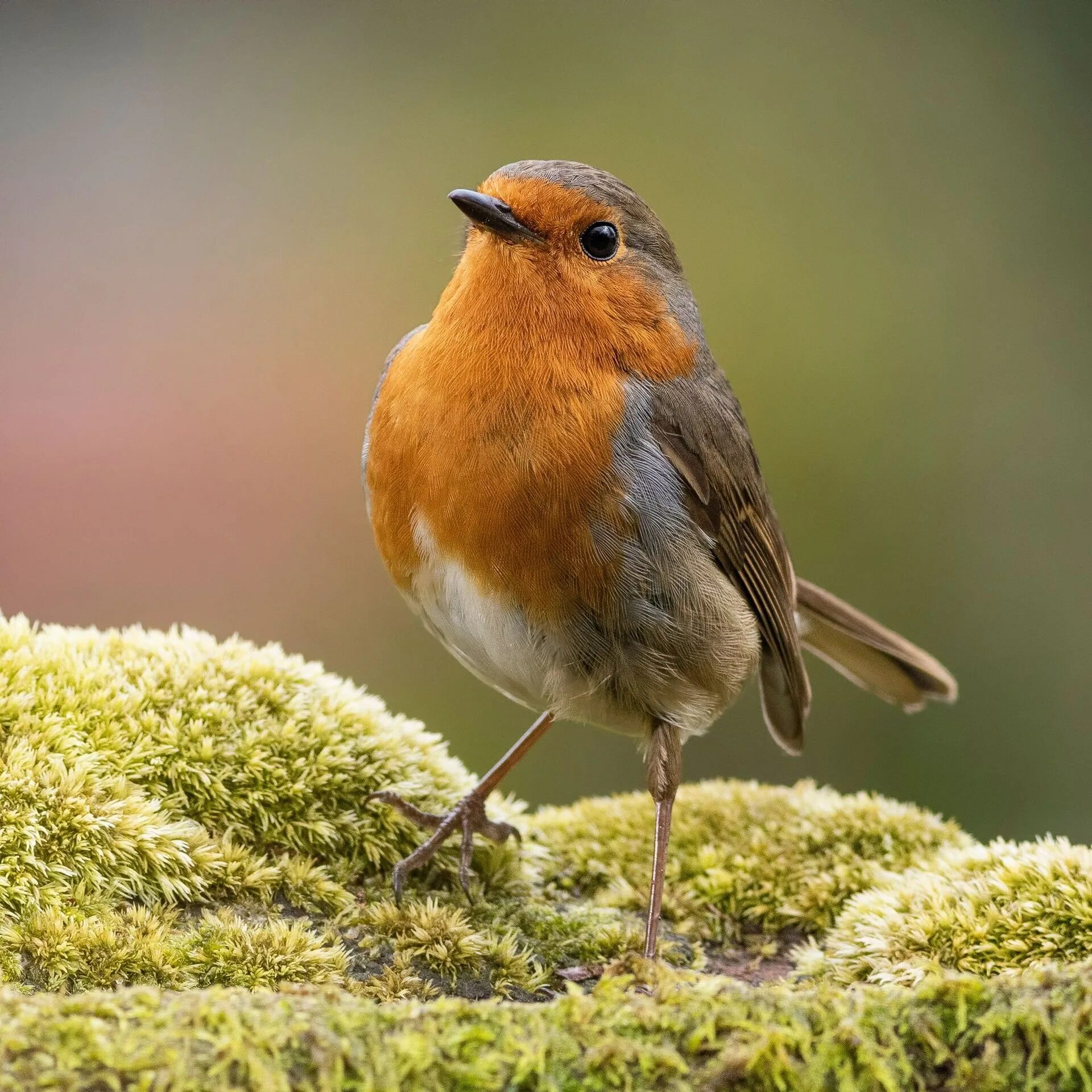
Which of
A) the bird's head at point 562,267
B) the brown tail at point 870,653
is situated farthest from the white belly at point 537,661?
the brown tail at point 870,653

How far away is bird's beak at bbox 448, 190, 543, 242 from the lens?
272 cm

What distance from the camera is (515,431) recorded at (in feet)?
8.73

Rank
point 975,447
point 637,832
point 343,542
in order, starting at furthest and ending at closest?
point 975,447 < point 343,542 < point 637,832

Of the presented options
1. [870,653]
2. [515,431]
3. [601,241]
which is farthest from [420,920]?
[870,653]

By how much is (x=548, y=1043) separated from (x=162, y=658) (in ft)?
5.37

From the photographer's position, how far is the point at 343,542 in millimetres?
6285

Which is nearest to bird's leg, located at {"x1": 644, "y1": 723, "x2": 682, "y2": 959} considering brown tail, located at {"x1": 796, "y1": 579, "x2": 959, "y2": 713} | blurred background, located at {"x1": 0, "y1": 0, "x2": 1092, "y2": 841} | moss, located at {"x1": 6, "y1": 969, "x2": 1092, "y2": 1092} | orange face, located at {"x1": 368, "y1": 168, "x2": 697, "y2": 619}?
orange face, located at {"x1": 368, "y1": 168, "x2": 697, "y2": 619}

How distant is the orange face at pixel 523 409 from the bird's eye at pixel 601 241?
0.06 feet

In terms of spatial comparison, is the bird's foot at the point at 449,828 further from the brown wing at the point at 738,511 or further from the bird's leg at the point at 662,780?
the brown wing at the point at 738,511

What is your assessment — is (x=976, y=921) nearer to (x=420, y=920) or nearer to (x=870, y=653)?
(x=420, y=920)

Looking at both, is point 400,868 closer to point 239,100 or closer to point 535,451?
point 535,451

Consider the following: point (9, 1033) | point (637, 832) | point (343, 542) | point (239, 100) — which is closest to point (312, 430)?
point (343, 542)

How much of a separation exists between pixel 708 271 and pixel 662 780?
15.3ft

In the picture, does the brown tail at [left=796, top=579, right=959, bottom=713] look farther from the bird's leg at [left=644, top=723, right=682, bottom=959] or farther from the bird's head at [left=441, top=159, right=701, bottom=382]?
the bird's head at [left=441, top=159, right=701, bottom=382]
